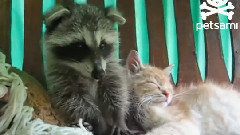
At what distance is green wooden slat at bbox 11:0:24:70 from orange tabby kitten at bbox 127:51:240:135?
28 cm

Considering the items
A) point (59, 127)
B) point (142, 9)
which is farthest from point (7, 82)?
point (142, 9)

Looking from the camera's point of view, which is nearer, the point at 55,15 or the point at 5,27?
the point at 55,15

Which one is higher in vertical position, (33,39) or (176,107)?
(33,39)

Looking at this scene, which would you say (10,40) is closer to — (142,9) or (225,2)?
(142,9)

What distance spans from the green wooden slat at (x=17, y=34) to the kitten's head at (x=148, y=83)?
0.92 feet

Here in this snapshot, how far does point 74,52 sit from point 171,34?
30 cm

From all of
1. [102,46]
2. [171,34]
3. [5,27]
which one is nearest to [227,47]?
[171,34]

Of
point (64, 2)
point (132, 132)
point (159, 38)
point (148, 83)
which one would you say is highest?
point (64, 2)

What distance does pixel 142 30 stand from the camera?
1.10m

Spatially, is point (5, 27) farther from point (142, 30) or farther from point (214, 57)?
point (214, 57)

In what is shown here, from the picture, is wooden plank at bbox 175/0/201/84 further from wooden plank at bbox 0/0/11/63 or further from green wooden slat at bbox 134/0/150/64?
wooden plank at bbox 0/0/11/63

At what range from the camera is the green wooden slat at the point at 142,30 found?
108 centimetres

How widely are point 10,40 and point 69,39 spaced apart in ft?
0.63

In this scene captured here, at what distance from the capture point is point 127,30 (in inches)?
42.5
